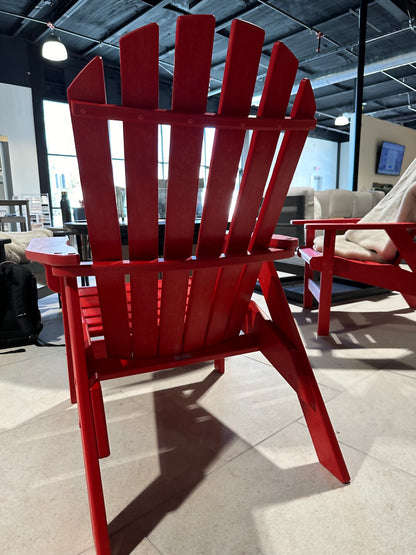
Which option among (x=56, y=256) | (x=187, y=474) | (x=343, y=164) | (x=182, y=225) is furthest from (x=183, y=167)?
(x=343, y=164)

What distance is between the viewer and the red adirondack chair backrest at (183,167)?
0.71 metres

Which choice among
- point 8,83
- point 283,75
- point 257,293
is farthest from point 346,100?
point 283,75

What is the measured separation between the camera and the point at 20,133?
7.13 metres

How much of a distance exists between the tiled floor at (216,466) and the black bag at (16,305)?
1.13 feet

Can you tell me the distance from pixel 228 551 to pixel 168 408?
0.62m

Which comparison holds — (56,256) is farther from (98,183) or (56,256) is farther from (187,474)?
(187,474)

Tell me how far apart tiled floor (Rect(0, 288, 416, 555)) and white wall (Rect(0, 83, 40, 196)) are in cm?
648

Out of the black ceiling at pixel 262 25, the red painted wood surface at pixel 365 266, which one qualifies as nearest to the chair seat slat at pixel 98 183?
the red painted wood surface at pixel 365 266

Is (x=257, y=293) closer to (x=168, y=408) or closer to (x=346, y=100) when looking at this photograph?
(x=168, y=408)

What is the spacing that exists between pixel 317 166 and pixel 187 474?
14.5 m

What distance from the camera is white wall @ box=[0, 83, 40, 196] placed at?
6.94 m

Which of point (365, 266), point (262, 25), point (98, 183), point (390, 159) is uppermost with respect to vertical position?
point (262, 25)

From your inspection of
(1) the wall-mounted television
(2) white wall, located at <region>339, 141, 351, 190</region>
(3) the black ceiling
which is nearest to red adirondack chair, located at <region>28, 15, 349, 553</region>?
(3) the black ceiling

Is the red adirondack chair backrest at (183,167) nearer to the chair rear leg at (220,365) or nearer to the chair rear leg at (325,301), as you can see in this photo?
the chair rear leg at (220,365)
